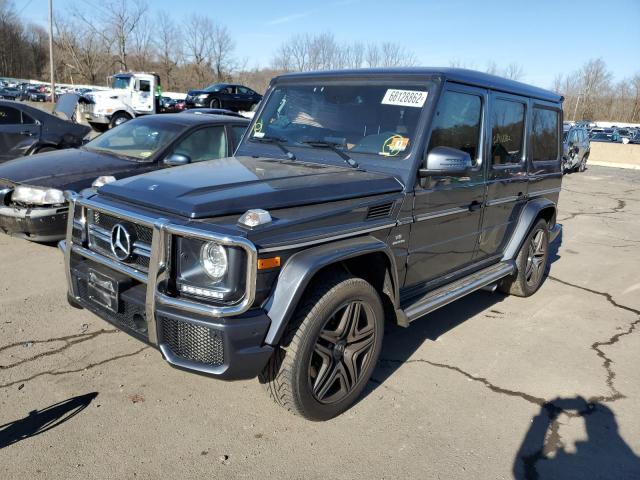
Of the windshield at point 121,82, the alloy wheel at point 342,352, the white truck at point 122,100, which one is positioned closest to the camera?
the alloy wheel at point 342,352

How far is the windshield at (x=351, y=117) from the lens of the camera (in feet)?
11.7

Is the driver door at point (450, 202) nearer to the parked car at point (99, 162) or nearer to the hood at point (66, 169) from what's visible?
the parked car at point (99, 162)

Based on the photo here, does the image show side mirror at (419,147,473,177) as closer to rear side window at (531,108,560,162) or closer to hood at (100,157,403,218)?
hood at (100,157,403,218)

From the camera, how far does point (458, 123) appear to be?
385 cm

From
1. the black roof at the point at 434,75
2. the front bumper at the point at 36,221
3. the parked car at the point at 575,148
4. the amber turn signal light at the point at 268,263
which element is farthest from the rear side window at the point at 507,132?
the parked car at the point at 575,148

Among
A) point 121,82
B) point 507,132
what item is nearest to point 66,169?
point 507,132

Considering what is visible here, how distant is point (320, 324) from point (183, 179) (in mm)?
1229

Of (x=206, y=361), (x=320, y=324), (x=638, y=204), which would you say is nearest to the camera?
(x=206, y=361)

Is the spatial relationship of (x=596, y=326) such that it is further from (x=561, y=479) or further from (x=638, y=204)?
(x=638, y=204)

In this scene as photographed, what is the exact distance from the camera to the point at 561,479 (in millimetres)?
2746

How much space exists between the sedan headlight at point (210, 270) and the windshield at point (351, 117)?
1501 millimetres

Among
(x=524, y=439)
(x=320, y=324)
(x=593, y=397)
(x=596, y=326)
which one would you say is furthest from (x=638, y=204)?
(x=320, y=324)

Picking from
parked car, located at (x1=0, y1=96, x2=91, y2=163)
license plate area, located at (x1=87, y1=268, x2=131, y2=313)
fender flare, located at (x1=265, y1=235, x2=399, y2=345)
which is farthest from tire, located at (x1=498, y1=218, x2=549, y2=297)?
parked car, located at (x1=0, y1=96, x2=91, y2=163)

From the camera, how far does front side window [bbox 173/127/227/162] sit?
6434 millimetres
